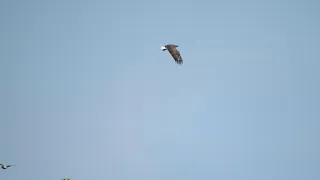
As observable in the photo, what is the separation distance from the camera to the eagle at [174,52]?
7956 centimetres

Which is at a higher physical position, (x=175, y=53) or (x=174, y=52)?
(x=174, y=52)

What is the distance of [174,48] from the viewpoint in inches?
3132

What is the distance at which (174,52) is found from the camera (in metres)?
79.7

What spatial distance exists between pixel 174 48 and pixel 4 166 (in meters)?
47.7

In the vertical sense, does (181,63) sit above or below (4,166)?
above

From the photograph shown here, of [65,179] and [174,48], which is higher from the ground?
[174,48]

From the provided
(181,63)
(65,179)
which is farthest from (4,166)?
(181,63)

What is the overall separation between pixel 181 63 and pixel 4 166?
4737 centimetres

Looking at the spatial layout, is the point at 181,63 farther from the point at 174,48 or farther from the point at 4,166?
the point at 4,166

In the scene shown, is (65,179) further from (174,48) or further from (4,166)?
(174,48)

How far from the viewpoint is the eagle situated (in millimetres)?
79562

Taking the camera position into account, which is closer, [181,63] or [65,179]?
[181,63]

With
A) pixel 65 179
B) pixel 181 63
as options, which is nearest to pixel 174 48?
pixel 181 63

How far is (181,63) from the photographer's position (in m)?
79.7
